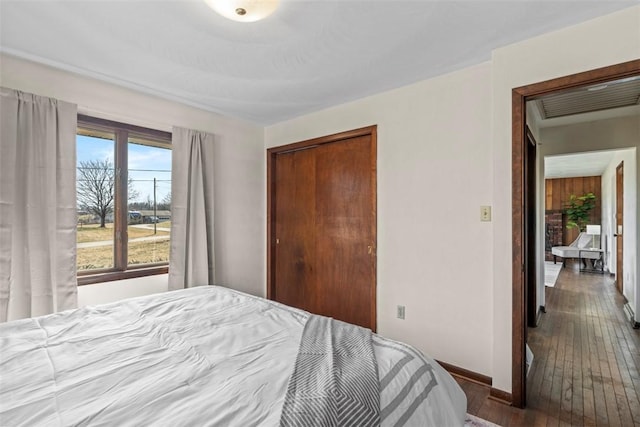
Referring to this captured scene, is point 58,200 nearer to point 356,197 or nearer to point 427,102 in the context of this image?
point 356,197

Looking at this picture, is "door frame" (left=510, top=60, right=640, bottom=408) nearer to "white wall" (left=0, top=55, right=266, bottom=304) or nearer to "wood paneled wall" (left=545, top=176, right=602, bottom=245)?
"white wall" (left=0, top=55, right=266, bottom=304)

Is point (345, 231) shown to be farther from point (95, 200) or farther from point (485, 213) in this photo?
point (95, 200)

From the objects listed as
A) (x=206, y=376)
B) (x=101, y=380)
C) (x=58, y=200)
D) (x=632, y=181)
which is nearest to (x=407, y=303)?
(x=206, y=376)

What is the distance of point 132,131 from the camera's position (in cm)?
286

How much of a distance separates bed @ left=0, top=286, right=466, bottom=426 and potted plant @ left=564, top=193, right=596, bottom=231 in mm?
9540

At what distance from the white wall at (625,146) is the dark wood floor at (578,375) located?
1.64 ft

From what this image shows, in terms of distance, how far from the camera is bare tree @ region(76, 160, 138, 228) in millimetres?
2625

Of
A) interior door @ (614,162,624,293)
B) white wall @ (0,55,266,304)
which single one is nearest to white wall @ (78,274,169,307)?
white wall @ (0,55,266,304)

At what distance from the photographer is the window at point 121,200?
264 cm

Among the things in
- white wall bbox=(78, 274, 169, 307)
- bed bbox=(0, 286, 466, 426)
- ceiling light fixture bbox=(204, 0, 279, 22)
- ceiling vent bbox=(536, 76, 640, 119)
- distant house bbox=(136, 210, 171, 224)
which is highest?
ceiling vent bbox=(536, 76, 640, 119)

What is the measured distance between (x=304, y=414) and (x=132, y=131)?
2.93 m

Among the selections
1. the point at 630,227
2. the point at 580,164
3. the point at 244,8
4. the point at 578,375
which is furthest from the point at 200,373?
the point at 580,164

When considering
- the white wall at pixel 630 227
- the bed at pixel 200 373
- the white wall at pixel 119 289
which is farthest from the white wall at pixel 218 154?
the white wall at pixel 630 227

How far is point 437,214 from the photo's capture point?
2525 mm
